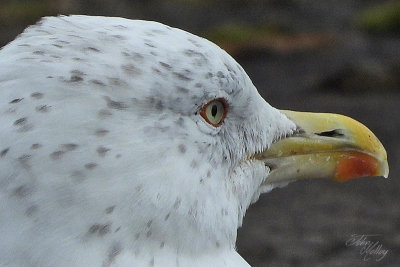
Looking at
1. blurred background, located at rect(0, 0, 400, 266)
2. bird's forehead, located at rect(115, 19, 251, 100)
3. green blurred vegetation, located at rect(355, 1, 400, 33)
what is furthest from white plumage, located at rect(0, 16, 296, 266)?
green blurred vegetation, located at rect(355, 1, 400, 33)

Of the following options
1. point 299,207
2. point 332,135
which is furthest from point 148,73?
point 299,207

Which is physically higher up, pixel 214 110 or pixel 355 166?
pixel 214 110

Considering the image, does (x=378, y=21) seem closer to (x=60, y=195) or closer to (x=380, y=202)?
(x=380, y=202)

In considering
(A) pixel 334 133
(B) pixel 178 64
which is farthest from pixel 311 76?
(B) pixel 178 64

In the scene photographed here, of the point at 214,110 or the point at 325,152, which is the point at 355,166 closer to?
the point at 325,152

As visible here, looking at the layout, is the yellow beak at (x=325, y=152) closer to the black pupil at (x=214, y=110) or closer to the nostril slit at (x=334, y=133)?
the nostril slit at (x=334, y=133)

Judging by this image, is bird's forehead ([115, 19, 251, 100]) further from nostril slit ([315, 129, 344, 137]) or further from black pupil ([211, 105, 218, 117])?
nostril slit ([315, 129, 344, 137])
